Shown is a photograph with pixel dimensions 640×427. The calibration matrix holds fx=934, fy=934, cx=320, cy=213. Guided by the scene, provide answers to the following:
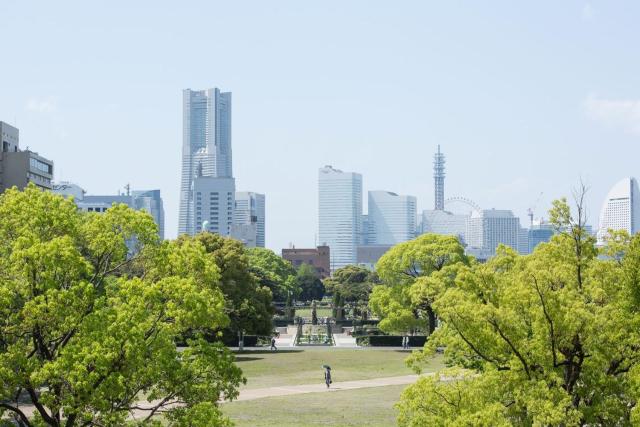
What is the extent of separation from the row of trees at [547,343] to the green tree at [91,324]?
17.3ft

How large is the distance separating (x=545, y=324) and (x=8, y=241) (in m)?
13.0

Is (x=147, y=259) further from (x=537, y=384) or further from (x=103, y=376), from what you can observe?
(x=537, y=384)

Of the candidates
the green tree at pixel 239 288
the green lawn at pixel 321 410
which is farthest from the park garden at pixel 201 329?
the green tree at pixel 239 288

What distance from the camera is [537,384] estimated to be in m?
20.5

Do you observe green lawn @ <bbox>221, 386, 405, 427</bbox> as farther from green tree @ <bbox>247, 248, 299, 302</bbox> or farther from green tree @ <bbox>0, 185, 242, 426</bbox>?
green tree @ <bbox>247, 248, 299, 302</bbox>

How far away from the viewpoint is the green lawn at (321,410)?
35906mm

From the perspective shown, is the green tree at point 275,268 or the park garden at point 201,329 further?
the green tree at point 275,268

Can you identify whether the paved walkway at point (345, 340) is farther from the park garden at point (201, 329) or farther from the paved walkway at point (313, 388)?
the park garden at point (201, 329)

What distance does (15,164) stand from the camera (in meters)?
103

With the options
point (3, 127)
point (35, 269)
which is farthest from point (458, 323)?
point (3, 127)

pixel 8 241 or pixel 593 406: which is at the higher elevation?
pixel 8 241

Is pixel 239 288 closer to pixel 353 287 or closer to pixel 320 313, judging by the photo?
pixel 320 313

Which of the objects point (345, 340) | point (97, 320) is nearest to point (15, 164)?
point (345, 340)

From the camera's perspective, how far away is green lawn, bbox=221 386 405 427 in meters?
35.9
